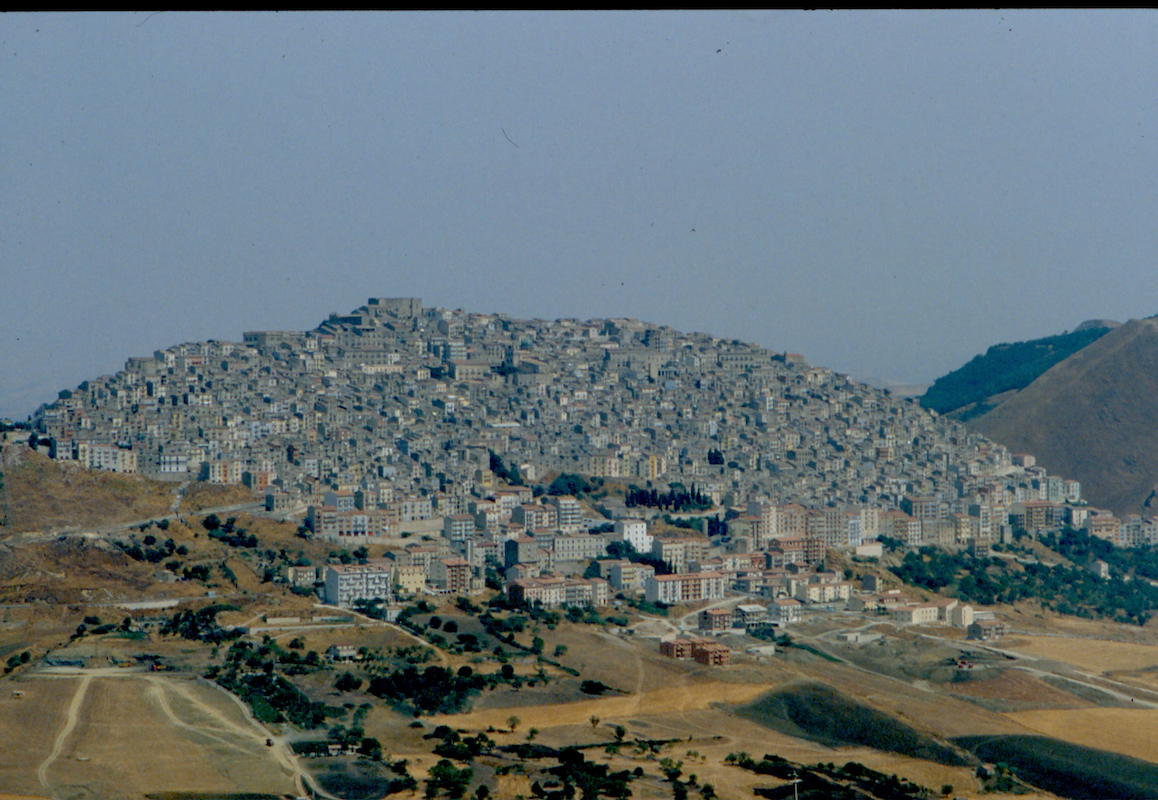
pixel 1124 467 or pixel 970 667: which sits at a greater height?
pixel 1124 467

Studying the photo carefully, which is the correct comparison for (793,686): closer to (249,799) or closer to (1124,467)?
(249,799)

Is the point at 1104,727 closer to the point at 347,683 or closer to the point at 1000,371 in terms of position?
the point at 347,683

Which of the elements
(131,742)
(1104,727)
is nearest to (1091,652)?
(1104,727)

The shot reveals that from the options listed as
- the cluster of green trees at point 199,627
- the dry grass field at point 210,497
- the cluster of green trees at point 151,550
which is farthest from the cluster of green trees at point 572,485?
the cluster of green trees at point 199,627

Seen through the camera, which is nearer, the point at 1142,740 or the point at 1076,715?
the point at 1142,740

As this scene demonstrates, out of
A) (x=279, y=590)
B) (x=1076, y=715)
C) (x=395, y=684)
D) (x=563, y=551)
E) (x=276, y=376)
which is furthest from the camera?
(x=276, y=376)

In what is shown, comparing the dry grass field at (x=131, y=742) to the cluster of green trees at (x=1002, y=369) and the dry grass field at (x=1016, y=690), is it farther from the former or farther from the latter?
the cluster of green trees at (x=1002, y=369)

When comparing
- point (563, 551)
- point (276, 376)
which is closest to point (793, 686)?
point (563, 551)
